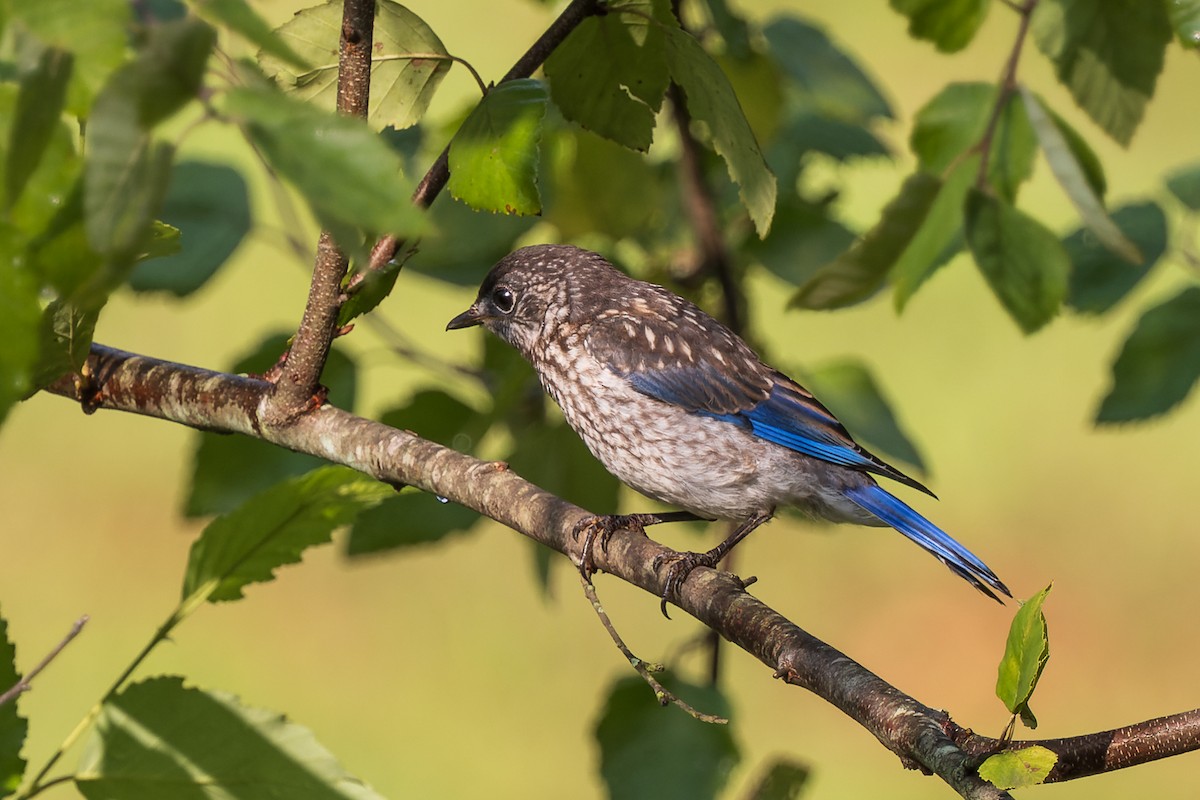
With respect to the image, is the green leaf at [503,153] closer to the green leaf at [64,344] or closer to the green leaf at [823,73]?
the green leaf at [64,344]

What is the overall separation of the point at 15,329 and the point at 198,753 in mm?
735

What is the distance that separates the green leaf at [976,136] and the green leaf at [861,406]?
2.17 ft

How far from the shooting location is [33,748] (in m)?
5.83

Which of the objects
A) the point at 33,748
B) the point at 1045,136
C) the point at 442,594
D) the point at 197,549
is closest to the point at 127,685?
the point at 197,549

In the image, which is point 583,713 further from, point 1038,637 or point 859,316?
point 1038,637

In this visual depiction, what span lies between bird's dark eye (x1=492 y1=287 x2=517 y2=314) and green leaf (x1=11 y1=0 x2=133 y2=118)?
225 cm

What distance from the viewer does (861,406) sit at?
300 centimetres

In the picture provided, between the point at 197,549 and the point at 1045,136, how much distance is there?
5.13 feet

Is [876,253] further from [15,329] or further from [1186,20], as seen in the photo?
[15,329]

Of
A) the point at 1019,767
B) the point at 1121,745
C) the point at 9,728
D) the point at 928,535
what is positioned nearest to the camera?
the point at 1019,767

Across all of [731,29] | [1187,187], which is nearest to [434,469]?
[731,29]

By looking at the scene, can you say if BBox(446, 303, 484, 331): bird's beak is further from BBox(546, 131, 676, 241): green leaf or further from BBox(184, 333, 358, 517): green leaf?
BBox(184, 333, 358, 517): green leaf

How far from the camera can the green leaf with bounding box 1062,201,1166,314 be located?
2.88 m

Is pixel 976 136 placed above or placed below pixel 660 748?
above
